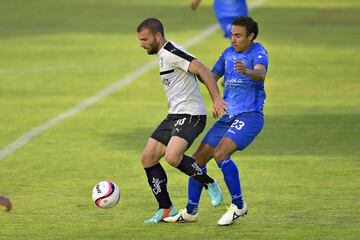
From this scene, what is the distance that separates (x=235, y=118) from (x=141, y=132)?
634cm

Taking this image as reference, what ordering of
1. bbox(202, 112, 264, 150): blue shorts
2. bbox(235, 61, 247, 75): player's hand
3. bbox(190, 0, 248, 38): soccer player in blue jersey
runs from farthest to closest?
bbox(190, 0, 248, 38): soccer player in blue jersey < bbox(202, 112, 264, 150): blue shorts < bbox(235, 61, 247, 75): player's hand

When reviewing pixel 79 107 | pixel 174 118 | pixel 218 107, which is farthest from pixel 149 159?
pixel 79 107

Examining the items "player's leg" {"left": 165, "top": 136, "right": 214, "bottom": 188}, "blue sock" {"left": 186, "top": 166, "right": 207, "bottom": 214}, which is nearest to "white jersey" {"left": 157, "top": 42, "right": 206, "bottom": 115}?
"player's leg" {"left": 165, "top": 136, "right": 214, "bottom": 188}

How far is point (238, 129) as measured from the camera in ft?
40.8

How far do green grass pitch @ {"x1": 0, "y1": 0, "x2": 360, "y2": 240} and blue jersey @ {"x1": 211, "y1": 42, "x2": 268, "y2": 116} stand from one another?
1.10 m

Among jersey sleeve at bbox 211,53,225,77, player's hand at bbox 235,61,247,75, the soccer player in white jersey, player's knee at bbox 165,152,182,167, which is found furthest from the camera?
jersey sleeve at bbox 211,53,225,77

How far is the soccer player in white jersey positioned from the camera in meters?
12.3

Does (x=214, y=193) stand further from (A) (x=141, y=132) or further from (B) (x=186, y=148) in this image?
(A) (x=141, y=132)

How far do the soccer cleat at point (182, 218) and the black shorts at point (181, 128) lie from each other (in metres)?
0.68

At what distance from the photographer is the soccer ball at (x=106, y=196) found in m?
12.5

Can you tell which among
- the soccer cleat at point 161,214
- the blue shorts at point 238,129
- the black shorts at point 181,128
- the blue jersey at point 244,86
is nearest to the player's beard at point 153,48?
the black shorts at point 181,128

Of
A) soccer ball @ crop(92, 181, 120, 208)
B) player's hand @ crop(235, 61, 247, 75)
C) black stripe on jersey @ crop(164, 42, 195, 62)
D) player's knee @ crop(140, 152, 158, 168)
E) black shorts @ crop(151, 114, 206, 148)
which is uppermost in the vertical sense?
black stripe on jersey @ crop(164, 42, 195, 62)

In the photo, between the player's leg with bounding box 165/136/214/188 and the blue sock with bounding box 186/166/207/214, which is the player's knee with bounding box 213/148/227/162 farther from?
the blue sock with bounding box 186/166/207/214

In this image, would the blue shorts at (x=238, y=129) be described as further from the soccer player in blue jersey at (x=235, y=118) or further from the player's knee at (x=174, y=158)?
the player's knee at (x=174, y=158)
